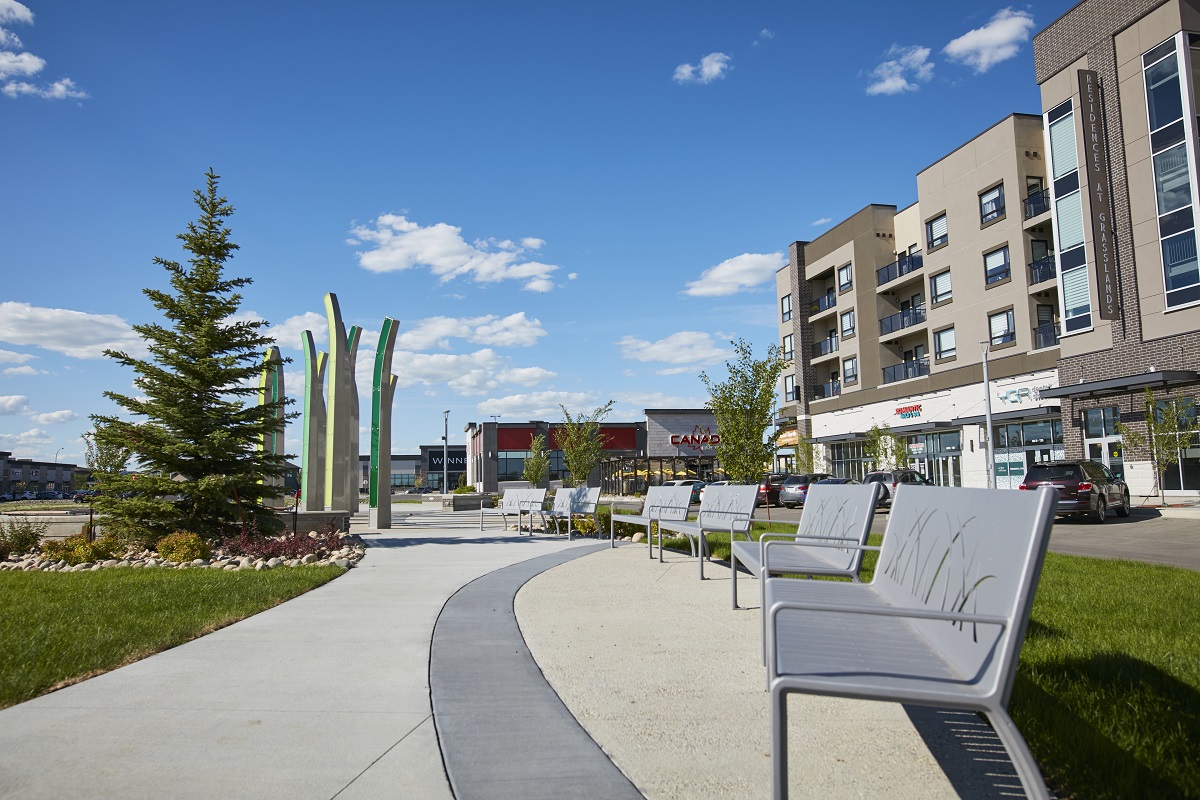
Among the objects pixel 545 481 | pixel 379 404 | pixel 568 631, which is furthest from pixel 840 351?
pixel 568 631

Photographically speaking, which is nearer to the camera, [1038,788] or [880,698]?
[1038,788]

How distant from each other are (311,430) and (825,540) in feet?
63.8

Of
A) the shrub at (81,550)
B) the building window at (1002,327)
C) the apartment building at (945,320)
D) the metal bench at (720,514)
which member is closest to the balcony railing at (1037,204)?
the apartment building at (945,320)

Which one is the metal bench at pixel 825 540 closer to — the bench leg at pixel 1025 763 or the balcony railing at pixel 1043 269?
the bench leg at pixel 1025 763

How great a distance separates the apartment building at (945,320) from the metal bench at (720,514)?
24.5 m

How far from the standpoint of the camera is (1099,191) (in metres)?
26.9

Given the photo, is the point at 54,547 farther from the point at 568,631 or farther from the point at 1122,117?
the point at 1122,117

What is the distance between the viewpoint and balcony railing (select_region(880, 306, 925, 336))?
41031 mm

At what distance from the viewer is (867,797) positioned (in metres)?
2.89

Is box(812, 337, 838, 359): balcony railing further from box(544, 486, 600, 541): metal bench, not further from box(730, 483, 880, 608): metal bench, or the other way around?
box(730, 483, 880, 608): metal bench

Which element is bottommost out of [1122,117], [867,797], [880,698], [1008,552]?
[867,797]

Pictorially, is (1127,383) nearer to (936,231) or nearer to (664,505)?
(936,231)

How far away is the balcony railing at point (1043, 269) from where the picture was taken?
32.7m

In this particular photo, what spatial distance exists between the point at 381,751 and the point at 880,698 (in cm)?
210
